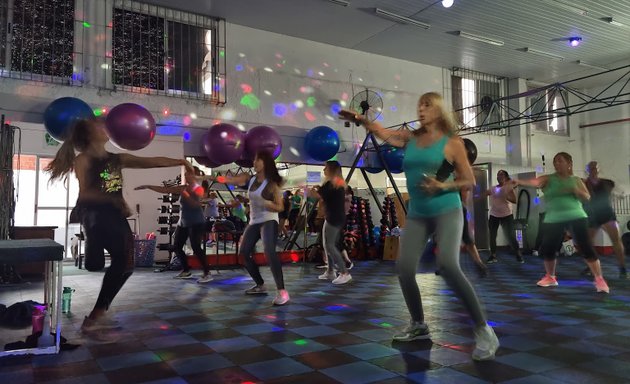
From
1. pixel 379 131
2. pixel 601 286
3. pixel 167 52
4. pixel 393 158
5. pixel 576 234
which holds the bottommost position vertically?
pixel 601 286

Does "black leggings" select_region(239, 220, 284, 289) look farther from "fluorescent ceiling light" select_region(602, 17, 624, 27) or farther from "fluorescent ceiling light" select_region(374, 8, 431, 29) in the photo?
"fluorescent ceiling light" select_region(602, 17, 624, 27)

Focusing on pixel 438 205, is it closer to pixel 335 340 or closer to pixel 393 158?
pixel 335 340

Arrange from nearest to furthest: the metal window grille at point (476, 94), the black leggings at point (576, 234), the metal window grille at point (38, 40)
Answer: the black leggings at point (576, 234)
the metal window grille at point (38, 40)
the metal window grille at point (476, 94)

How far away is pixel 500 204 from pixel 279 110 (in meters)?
4.75

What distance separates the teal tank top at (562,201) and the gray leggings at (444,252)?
9.36 feet

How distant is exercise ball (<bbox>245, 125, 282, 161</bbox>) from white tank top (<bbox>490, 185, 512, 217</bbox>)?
391 centimetres

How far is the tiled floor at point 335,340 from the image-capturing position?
7.66 feet

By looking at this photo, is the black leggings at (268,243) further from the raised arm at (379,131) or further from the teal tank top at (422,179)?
the teal tank top at (422,179)

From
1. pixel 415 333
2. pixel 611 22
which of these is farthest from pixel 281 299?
pixel 611 22

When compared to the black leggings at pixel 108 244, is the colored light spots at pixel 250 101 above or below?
above

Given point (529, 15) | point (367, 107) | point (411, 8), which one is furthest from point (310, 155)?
point (529, 15)

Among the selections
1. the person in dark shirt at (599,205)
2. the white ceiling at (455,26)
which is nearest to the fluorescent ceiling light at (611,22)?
the white ceiling at (455,26)

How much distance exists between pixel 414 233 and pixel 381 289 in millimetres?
2799

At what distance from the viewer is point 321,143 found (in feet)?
29.6
